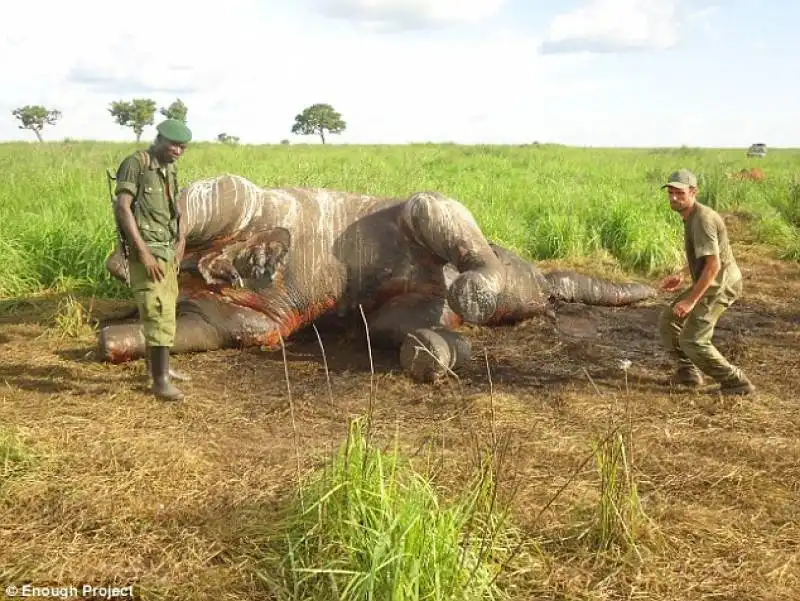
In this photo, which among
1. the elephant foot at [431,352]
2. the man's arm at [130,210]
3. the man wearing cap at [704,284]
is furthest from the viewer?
the elephant foot at [431,352]

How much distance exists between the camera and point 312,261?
4.93m

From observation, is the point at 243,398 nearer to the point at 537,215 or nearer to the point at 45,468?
the point at 45,468

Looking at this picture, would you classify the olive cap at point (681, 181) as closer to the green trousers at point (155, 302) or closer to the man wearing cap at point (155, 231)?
the man wearing cap at point (155, 231)

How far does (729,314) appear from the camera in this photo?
5.97 m

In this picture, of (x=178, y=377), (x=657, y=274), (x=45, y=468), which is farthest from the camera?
(x=657, y=274)

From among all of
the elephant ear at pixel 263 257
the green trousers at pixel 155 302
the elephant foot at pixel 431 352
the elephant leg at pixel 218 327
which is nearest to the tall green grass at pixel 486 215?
the elephant leg at pixel 218 327

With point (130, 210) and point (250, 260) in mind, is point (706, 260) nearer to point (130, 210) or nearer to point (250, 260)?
point (250, 260)

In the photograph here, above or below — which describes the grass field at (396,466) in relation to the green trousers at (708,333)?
below

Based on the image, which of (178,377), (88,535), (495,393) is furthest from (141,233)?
(495,393)

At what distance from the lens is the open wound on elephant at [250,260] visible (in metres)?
4.85

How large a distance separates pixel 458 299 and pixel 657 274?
13.3ft

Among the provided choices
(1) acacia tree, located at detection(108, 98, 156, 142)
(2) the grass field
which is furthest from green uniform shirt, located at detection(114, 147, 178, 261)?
(1) acacia tree, located at detection(108, 98, 156, 142)

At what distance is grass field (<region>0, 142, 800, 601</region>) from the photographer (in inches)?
91.1

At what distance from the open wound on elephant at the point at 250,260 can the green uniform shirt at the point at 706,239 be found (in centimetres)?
236
